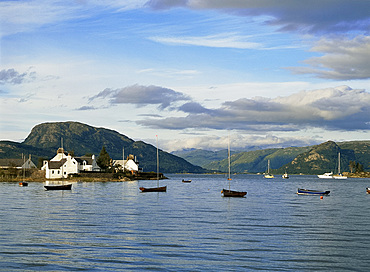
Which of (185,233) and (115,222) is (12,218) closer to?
(115,222)

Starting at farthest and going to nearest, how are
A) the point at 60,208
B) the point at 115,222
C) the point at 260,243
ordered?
1. the point at 60,208
2. the point at 115,222
3. the point at 260,243

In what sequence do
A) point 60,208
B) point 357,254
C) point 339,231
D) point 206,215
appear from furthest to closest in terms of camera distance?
1. point 60,208
2. point 206,215
3. point 339,231
4. point 357,254

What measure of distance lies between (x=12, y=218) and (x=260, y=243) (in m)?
35.8

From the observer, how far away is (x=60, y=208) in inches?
3027

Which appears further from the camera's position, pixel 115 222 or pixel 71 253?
pixel 115 222

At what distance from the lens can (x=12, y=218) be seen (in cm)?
6150

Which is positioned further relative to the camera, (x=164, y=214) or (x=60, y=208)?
(x=60, y=208)

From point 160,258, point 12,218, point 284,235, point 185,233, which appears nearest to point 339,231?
point 284,235

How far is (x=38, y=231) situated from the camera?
163ft

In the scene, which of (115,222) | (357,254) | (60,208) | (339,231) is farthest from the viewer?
(60,208)

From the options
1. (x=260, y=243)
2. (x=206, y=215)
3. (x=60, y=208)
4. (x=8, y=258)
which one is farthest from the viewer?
(x=60, y=208)

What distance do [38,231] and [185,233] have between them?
1628 cm

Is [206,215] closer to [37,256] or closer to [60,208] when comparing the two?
[60,208]

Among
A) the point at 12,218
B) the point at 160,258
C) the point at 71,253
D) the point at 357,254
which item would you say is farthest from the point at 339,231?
the point at 12,218
